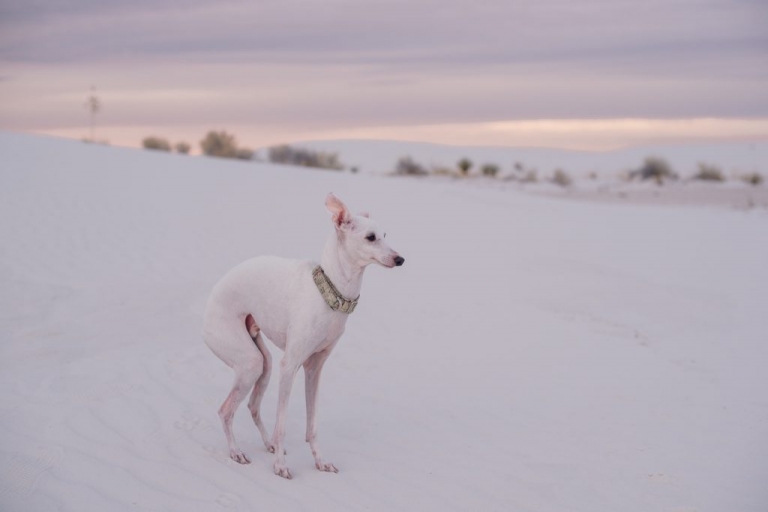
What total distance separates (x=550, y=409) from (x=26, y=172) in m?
13.2

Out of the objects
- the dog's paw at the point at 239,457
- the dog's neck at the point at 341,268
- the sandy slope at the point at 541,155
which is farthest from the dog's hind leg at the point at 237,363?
the sandy slope at the point at 541,155

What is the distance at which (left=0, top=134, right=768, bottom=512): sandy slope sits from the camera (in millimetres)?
5465

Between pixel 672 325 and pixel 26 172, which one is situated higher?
pixel 26 172

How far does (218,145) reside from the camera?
3859cm

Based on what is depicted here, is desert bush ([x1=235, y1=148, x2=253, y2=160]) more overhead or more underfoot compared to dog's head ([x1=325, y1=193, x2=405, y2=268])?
more underfoot

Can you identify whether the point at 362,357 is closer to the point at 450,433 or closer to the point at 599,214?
the point at 450,433

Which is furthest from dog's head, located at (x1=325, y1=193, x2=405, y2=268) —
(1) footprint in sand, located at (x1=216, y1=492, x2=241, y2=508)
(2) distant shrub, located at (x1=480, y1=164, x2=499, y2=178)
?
(2) distant shrub, located at (x1=480, y1=164, x2=499, y2=178)

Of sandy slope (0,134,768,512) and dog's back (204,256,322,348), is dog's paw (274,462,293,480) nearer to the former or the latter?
sandy slope (0,134,768,512)

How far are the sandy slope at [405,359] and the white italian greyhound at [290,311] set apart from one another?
505mm

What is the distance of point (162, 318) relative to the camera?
9789 mm

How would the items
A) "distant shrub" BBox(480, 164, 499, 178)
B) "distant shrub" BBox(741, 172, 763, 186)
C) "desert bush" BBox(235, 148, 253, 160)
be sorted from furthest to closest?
"distant shrub" BBox(480, 164, 499, 178)
"desert bush" BBox(235, 148, 253, 160)
"distant shrub" BBox(741, 172, 763, 186)

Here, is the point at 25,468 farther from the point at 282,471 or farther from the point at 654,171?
the point at 654,171

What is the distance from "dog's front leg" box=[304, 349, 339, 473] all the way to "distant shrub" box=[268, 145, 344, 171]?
102 feet

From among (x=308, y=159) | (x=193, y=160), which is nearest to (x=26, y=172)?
(x=193, y=160)
